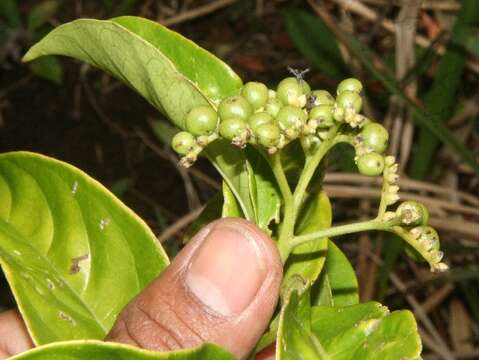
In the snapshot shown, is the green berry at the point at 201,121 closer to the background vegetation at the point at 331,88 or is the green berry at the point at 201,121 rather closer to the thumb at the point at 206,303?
the thumb at the point at 206,303

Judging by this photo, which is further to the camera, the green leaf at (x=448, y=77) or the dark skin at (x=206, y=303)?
the green leaf at (x=448, y=77)

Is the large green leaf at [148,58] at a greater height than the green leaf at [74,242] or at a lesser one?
greater

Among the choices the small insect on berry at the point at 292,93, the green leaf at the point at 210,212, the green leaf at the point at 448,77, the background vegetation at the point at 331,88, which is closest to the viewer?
the small insect on berry at the point at 292,93

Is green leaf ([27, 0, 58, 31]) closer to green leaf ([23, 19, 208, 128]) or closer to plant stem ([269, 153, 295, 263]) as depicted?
green leaf ([23, 19, 208, 128])

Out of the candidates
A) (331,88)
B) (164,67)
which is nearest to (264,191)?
(164,67)

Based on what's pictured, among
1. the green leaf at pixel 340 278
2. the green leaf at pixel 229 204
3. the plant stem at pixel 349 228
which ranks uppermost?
the plant stem at pixel 349 228

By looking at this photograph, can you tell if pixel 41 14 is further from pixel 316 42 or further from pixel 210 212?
pixel 210 212

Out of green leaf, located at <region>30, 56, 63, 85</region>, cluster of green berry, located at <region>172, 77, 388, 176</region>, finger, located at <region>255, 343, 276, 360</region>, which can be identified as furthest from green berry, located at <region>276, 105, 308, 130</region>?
green leaf, located at <region>30, 56, 63, 85</region>

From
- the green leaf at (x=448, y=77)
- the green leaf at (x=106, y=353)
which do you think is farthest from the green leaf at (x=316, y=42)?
the green leaf at (x=106, y=353)
